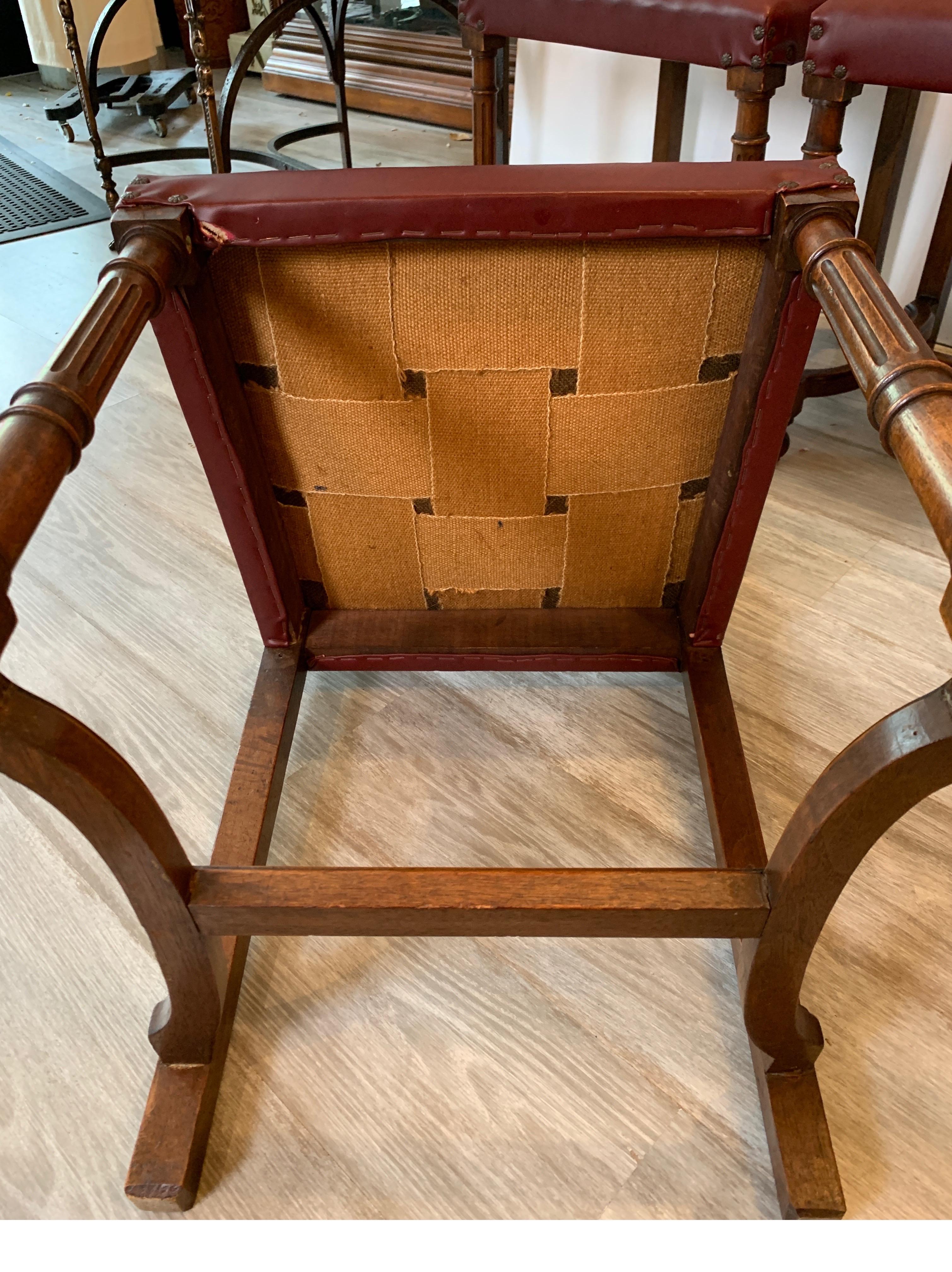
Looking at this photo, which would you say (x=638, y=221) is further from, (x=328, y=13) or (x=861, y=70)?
(x=328, y=13)

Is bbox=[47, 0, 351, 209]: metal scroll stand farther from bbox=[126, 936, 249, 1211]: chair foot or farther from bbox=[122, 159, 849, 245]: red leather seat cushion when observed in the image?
bbox=[126, 936, 249, 1211]: chair foot

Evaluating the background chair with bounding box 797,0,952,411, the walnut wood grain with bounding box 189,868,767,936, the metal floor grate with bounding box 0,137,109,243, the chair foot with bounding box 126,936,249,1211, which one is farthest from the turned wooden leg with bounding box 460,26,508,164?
the chair foot with bounding box 126,936,249,1211

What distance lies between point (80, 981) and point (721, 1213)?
0.59 meters

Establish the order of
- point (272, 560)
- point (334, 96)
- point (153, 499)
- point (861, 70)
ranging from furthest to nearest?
point (334, 96) < point (153, 499) < point (861, 70) < point (272, 560)

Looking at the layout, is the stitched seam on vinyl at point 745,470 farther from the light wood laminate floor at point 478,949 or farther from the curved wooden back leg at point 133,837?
the curved wooden back leg at point 133,837

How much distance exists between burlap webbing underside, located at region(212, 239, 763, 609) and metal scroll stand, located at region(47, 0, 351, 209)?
1.13 m

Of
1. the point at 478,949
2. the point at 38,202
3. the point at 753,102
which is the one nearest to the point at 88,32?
the point at 38,202

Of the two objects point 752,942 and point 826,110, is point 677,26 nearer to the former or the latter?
point 826,110

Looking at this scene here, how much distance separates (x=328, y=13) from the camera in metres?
3.33

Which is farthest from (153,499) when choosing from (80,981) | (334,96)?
(334,96)

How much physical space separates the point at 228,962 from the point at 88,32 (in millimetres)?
3430

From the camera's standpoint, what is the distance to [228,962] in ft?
2.83

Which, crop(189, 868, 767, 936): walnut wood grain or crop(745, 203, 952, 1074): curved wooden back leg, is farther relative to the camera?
crop(189, 868, 767, 936): walnut wood grain

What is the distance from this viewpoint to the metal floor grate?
241 centimetres
